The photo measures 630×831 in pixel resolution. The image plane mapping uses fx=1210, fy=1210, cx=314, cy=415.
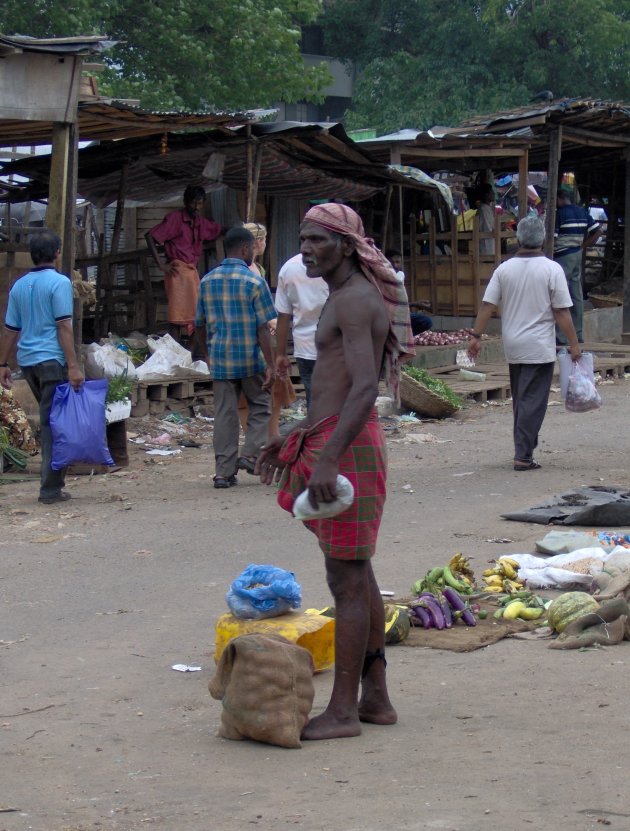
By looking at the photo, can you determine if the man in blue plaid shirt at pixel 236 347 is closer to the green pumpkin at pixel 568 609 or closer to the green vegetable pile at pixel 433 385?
the green pumpkin at pixel 568 609

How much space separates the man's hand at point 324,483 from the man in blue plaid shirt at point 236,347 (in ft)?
16.0

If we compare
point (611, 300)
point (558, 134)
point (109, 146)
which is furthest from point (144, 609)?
point (611, 300)

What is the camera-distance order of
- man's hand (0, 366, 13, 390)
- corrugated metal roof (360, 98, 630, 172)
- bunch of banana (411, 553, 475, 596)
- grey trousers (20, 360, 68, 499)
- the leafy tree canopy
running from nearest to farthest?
bunch of banana (411, 553, 475, 596), grey trousers (20, 360, 68, 499), man's hand (0, 366, 13, 390), corrugated metal roof (360, 98, 630, 172), the leafy tree canopy

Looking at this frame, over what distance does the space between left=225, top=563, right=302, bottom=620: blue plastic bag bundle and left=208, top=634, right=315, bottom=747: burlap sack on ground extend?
1.99 ft

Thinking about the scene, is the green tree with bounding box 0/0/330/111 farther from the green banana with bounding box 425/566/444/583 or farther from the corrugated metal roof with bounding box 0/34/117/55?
the green banana with bounding box 425/566/444/583

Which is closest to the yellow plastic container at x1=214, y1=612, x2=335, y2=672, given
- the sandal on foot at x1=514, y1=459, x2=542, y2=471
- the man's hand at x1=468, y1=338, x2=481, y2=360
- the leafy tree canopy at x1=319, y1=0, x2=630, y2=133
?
the man's hand at x1=468, y1=338, x2=481, y2=360

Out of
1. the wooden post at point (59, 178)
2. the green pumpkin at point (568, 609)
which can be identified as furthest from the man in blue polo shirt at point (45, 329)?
the green pumpkin at point (568, 609)

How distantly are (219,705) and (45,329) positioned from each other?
4372mm

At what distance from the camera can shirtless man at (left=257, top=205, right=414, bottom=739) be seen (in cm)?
401

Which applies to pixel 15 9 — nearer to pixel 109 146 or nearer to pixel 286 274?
pixel 109 146

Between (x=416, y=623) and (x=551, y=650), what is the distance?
2.23ft

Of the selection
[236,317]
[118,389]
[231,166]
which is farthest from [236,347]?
[231,166]

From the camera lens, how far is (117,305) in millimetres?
15477

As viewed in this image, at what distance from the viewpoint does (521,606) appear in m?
5.73
